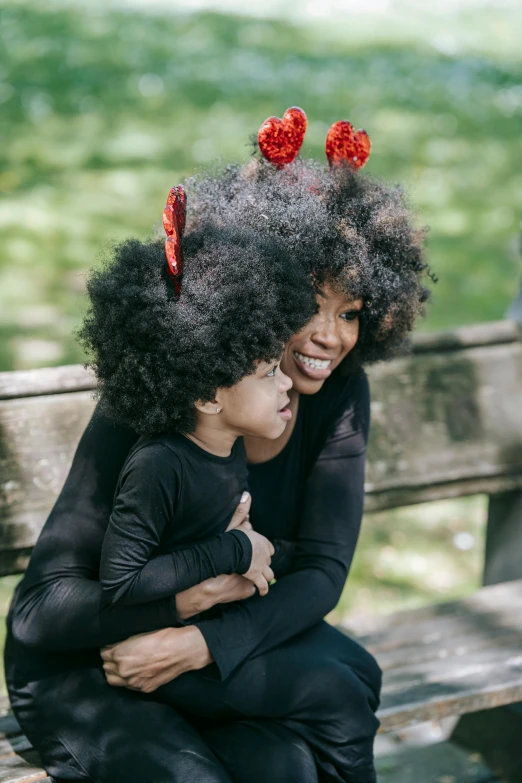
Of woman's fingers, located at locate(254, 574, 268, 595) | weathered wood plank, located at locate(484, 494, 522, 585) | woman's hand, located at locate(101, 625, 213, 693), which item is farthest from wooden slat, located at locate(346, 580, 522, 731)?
woman's hand, located at locate(101, 625, 213, 693)

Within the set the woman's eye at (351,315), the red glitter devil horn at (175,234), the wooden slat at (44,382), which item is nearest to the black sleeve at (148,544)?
the red glitter devil horn at (175,234)

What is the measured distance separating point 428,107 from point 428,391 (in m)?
6.15

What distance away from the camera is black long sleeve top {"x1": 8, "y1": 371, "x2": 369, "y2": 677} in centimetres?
260

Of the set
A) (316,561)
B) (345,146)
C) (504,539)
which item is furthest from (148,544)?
(504,539)

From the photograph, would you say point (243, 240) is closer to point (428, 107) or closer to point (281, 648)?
point (281, 648)

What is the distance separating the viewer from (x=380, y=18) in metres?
11.8

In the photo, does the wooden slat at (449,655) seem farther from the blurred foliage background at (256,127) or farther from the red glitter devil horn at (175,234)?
the red glitter devil horn at (175,234)

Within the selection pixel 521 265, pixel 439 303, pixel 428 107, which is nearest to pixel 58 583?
pixel 439 303

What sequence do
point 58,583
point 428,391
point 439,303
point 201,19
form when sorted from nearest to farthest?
1. point 58,583
2. point 428,391
3. point 439,303
4. point 201,19

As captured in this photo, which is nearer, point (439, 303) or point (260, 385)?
point (260, 385)

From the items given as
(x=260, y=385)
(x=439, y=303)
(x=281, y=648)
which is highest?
(x=260, y=385)

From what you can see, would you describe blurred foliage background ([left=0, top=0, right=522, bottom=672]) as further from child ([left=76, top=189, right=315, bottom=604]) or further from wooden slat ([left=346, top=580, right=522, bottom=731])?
child ([left=76, top=189, right=315, bottom=604])

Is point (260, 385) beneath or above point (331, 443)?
above

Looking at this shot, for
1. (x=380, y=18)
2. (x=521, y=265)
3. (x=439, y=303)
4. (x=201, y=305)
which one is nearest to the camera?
(x=201, y=305)
